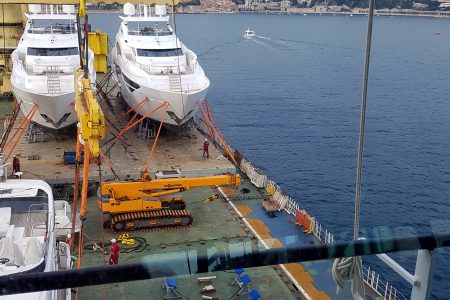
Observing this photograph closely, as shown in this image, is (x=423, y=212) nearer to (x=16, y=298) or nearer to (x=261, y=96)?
(x=16, y=298)

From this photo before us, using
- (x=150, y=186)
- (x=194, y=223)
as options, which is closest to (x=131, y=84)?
(x=150, y=186)

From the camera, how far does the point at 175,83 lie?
29656 mm

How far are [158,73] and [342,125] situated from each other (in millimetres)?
26984

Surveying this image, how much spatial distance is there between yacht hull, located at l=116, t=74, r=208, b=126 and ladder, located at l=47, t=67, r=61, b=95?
15.3ft

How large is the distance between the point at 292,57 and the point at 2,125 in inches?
2650

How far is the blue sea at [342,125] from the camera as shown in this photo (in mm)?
34375

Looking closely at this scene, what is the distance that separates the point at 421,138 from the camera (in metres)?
48.2

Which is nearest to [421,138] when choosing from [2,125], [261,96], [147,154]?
[261,96]

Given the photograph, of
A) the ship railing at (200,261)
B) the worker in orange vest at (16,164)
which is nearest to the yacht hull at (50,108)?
the worker in orange vest at (16,164)

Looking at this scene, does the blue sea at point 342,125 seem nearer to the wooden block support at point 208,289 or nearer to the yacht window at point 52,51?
the wooden block support at point 208,289

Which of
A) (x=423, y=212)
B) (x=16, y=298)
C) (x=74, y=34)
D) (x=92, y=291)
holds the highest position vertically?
(x=74, y=34)

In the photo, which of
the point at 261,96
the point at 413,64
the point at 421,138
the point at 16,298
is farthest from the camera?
the point at 413,64

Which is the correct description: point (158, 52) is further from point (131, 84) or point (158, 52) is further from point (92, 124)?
point (92, 124)

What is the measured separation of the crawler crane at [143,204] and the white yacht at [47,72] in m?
9.18
